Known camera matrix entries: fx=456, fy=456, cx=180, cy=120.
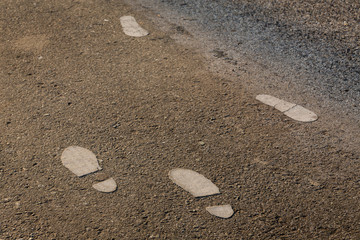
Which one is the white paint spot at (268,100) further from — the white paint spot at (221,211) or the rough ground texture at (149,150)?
the white paint spot at (221,211)

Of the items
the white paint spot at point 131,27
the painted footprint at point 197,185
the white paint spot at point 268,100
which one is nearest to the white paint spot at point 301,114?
the white paint spot at point 268,100

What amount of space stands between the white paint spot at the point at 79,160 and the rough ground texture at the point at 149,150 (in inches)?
1.7

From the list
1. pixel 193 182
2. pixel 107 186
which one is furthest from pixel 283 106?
pixel 107 186

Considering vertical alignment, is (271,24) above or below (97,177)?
above

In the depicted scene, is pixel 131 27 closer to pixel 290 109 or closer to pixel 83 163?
pixel 290 109

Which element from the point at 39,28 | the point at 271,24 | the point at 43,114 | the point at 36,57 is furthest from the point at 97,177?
the point at 271,24

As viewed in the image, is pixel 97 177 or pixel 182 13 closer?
pixel 97 177

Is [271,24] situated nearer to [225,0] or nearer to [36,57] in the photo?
[225,0]

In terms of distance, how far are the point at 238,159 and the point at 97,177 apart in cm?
77

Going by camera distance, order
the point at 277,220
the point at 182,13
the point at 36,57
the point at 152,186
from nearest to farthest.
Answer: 1. the point at 277,220
2. the point at 152,186
3. the point at 36,57
4. the point at 182,13

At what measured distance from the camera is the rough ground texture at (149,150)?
212cm

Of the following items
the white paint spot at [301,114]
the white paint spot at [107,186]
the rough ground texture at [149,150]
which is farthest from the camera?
the white paint spot at [301,114]

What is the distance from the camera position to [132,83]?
10.5 ft

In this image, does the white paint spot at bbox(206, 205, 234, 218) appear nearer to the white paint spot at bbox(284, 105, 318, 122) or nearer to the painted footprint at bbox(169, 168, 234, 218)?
the painted footprint at bbox(169, 168, 234, 218)
